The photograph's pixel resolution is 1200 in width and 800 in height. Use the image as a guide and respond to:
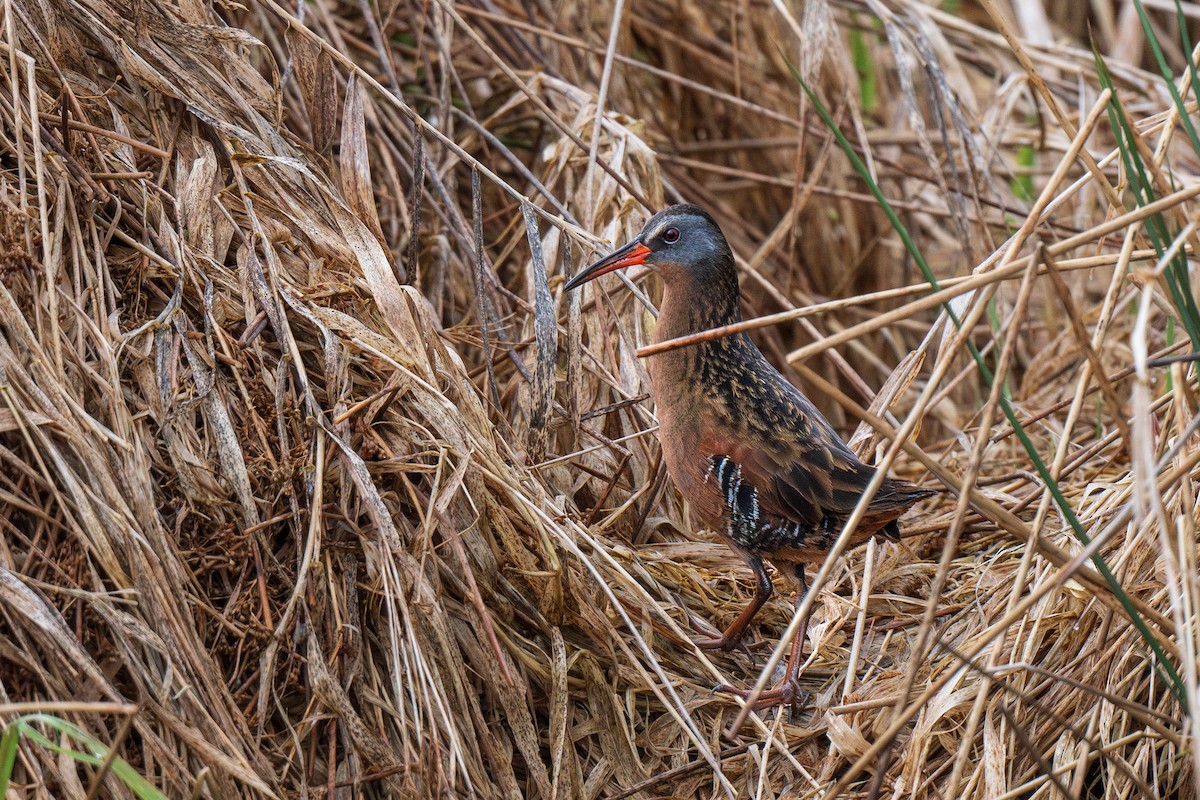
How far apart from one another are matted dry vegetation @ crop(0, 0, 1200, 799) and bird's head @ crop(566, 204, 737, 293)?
0.74 feet

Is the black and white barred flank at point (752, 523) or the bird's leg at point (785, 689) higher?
the black and white barred flank at point (752, 523)

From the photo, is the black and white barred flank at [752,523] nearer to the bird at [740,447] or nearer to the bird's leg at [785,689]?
the bird at [740,447]

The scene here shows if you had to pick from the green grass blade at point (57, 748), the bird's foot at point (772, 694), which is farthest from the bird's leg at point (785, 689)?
the green grass blade at point (57, 748)

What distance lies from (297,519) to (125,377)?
481 millimetres

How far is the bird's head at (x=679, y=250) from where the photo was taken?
3287mm

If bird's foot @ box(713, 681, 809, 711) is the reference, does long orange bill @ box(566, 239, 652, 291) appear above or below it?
above

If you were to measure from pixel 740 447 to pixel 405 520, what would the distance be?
3.02 ft

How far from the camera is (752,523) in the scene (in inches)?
119

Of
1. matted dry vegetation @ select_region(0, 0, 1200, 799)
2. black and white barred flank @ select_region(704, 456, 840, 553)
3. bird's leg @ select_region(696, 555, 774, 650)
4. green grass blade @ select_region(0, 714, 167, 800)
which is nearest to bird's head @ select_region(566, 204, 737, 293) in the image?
matted dry vegetation @ select_region(0, 0, 1200, 799)

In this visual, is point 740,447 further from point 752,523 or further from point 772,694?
point 772,694

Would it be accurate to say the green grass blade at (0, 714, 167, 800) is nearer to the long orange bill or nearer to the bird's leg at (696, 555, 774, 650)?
the bird's leg at (696, 555, 774, 650)

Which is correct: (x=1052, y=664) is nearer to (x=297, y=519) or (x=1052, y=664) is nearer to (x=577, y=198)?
(x=297, y=519)

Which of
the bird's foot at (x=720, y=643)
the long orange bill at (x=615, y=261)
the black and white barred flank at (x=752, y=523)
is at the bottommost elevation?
the bird's foot at (x=720, y=643)

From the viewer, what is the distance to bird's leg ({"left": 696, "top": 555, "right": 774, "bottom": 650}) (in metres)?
3.00
